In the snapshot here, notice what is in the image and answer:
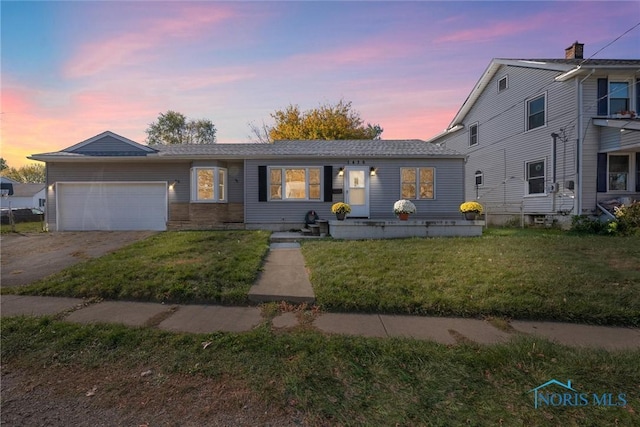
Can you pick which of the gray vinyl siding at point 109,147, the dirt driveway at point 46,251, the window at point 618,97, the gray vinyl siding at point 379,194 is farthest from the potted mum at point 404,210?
the gray vinyl siding at point 109,147

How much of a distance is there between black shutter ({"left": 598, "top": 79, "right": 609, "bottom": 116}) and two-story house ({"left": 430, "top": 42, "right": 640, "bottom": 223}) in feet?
0.10

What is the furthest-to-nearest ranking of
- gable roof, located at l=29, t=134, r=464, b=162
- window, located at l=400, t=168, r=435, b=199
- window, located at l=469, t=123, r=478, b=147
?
window, located at l=469, t=123, r=478, b=147 → window, located at l=400, t=168, r=435, b=199 → gable roof, located at l=29, t=134, r=464, b=162

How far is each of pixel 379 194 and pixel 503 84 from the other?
390 inches

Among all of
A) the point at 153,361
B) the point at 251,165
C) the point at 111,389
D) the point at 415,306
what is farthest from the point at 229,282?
the point at 251,165

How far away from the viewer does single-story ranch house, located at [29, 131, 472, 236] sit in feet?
38.6

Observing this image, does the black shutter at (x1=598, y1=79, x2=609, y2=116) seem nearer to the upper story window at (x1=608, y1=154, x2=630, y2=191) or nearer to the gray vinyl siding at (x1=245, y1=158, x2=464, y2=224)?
the upper story window at (x1=608, y1=154, x2=630, y2=191)

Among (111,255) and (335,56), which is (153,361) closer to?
(111,255)

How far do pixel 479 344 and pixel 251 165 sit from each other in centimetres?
1029

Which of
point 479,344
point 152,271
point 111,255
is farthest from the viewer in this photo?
point 111,255

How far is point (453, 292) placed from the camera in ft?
14.5

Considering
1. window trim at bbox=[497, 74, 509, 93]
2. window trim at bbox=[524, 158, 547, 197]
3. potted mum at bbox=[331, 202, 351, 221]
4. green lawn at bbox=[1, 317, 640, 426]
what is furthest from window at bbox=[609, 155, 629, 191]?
green lawn at bbox=[1, 317, 640, 426]

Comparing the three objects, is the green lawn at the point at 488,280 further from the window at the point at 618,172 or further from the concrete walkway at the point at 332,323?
the window at the point at 618,172

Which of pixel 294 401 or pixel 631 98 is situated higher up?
pixel 631 98

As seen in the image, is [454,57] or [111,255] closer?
[111,255]
